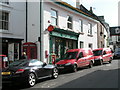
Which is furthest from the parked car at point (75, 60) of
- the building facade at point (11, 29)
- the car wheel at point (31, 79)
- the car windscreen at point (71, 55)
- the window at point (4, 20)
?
the window at point (4, 20)

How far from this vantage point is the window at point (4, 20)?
14961 millimetres

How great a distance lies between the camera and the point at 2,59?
9.41 meters

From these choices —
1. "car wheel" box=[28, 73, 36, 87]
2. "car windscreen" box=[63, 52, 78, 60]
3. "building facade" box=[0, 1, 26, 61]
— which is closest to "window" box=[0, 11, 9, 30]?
"building facade" box=[0, 1, 26, 61]

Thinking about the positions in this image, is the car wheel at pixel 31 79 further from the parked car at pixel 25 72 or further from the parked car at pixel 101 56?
the parked car at pixel 101 56

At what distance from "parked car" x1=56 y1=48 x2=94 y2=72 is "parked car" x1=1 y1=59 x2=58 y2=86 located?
3.18 m

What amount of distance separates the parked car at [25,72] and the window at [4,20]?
6.64 meters

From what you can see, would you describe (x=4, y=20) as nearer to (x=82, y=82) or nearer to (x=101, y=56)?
(x=82, y=82)

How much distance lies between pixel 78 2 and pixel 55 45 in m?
16.5

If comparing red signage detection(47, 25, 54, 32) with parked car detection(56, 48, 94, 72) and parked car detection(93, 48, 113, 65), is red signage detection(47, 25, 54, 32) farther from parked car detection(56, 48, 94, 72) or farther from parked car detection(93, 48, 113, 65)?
parked car detection(93, 48, 113, 65)

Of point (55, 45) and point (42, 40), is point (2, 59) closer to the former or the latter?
point (42, 40)

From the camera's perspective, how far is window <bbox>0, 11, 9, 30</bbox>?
14961mm

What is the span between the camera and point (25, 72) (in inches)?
333

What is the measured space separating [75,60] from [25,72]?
240 inches

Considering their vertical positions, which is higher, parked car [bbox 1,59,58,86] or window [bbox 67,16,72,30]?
window [bbox 67,16,72,30]
